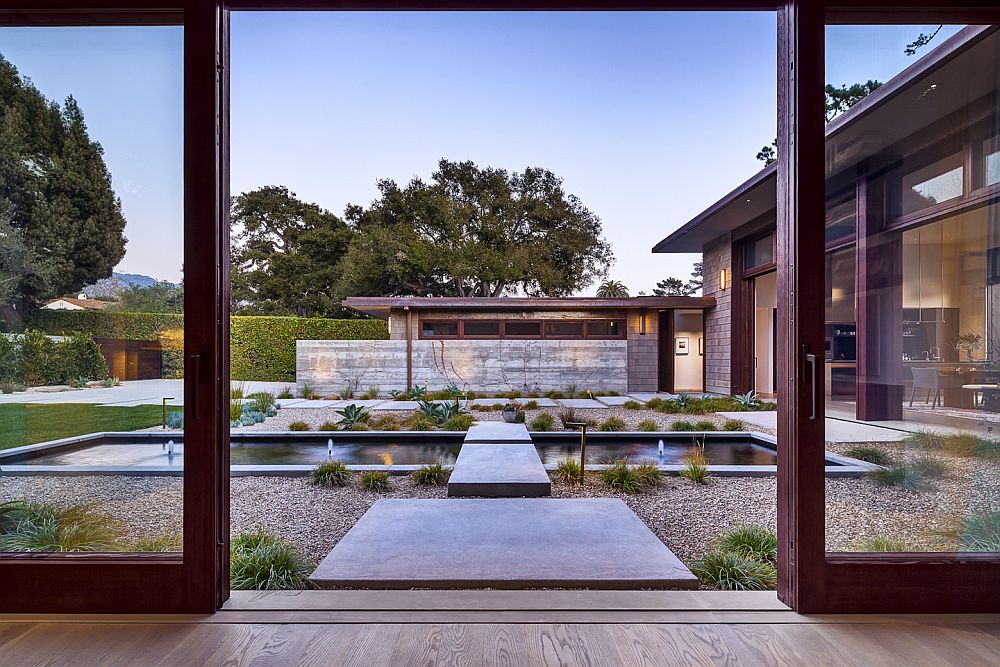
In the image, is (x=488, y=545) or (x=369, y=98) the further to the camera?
(x=369, y=98)

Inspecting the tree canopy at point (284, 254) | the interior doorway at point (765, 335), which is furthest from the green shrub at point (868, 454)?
the tree canopy at point (284, 254)

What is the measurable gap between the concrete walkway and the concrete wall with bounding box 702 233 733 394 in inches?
274

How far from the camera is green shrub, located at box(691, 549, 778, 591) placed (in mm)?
2488

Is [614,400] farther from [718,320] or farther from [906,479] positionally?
[906,479]

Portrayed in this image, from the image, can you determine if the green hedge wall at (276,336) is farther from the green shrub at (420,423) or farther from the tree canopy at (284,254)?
the green shrub at (420,423)

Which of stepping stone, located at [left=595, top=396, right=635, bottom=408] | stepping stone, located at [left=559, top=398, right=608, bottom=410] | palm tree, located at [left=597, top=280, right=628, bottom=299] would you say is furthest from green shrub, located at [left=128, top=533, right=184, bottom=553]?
palm tree, located at [left=597, top=280, right=628, bottom=299]

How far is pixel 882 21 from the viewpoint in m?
2.15

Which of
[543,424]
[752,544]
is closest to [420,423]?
[543,424]

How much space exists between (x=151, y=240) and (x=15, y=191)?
625mm

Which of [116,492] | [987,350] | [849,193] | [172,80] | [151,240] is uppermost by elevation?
[172,80]

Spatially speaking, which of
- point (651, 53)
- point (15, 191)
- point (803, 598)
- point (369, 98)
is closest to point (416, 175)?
point (369, 98)

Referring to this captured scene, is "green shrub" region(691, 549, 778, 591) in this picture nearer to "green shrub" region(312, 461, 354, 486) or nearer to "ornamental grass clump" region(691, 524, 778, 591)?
"ornamental grass clump" region(691, 524, 778, 591)

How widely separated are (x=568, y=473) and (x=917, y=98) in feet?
11.0

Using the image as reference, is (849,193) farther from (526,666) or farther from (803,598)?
(526,666)
